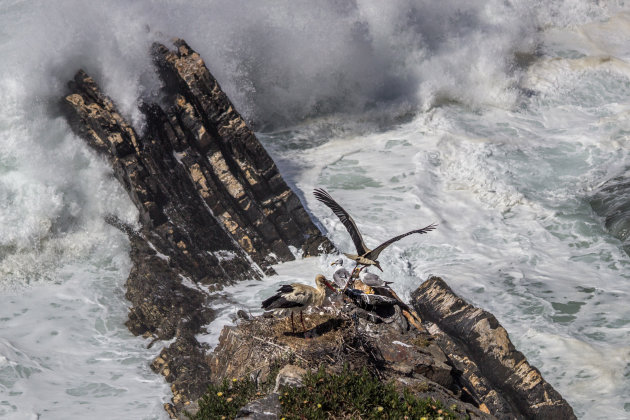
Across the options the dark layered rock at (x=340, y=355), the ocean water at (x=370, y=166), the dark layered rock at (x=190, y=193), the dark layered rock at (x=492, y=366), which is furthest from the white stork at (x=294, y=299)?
the dark layered rock at (x=190, y=193)

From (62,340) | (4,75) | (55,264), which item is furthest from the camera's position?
(4,75)

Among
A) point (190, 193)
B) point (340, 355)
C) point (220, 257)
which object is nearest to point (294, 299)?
point (340, 355)

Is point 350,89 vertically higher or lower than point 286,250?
higher

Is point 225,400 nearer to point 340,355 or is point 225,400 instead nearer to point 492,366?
point 340,355

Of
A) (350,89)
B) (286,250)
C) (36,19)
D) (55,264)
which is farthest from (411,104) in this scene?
(55,264)

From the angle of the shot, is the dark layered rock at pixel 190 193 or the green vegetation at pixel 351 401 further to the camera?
the dark layered rock at pixel 190 193

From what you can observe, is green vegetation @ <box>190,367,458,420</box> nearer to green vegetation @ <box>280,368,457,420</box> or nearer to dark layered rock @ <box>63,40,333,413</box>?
green vegetation @ <box>280,368,457,420</box>

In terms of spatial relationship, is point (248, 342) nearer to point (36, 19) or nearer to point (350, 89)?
point (36, 19)

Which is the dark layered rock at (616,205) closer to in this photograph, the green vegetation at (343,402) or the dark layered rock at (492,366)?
the dark layered rock at (492,366)
